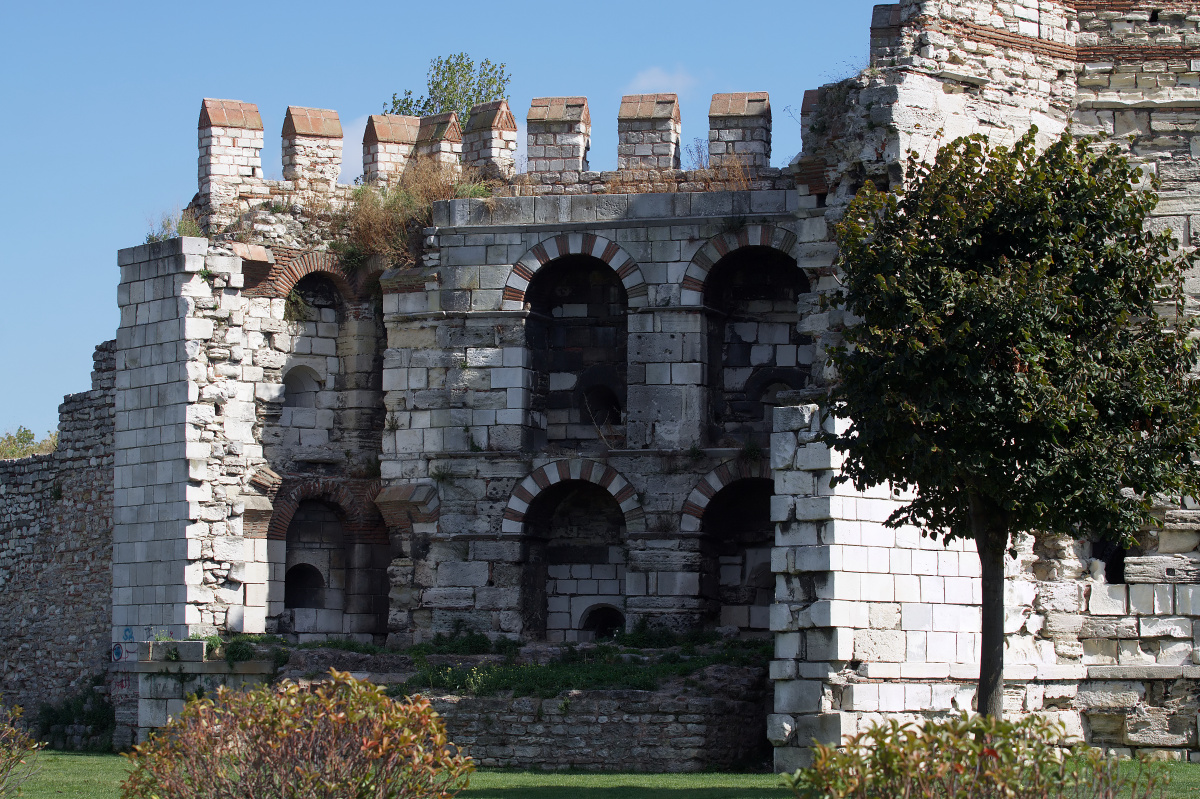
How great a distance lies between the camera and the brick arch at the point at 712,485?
67.8 ft

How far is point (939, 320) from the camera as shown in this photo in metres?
13.0

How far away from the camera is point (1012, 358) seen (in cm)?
1293

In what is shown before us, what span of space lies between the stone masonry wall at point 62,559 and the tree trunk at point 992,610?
13.5 metres

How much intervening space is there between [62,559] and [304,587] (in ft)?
13.9

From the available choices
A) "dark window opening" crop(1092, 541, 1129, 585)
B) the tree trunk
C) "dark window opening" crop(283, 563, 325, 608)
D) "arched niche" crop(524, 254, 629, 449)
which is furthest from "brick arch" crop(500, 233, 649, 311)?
the tree trunk

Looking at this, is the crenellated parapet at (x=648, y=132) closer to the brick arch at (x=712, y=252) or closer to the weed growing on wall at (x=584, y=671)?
the brick arch at (x=712, y=252)

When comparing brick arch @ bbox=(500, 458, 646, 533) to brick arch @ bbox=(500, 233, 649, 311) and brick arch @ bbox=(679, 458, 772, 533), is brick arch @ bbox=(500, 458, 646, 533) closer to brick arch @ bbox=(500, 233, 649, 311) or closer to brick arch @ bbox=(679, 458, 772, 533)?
brick arch @ bbox=(679, 458, 772, 533)

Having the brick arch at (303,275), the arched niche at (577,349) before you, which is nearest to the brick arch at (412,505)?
the arched niche at (577,349)

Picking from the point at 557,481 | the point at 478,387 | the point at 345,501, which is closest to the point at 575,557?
the point at 557,481

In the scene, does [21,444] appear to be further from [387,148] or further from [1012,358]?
[1012,358]

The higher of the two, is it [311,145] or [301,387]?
[311,145]

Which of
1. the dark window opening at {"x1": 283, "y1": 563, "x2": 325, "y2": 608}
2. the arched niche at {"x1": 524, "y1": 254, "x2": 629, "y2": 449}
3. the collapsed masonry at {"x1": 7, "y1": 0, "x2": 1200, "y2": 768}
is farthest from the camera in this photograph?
the dark window opening at {"x1": 283, "y1": 563, "x2": 325, "y2": 608}

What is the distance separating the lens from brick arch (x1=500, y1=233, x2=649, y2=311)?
843 inches

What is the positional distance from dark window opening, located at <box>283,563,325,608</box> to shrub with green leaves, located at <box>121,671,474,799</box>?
11799mm
